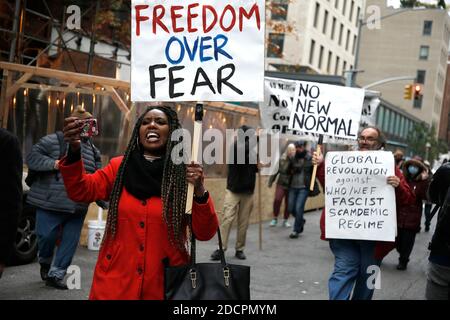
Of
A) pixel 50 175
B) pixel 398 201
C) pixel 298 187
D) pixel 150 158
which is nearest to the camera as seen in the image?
pixel 150 158

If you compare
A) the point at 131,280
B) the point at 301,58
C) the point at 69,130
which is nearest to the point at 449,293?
the point at 131,280

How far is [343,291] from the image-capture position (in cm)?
534

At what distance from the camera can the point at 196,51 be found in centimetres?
371

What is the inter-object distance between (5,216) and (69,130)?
532mm

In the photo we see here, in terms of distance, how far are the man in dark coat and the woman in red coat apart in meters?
2.98

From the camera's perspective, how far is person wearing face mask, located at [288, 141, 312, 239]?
12.0 m

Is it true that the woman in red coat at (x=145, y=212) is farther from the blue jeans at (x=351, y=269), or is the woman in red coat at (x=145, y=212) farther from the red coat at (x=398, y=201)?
the red coat at (x=398, y=201)

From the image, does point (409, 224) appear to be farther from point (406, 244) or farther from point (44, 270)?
point (44, 270)

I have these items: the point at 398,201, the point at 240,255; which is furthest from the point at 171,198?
the point at 240,255

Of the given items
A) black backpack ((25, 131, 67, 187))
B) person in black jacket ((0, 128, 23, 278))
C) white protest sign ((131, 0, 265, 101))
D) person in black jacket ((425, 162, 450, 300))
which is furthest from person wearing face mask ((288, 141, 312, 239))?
person in black jacket ((0, 128, 23, 278))

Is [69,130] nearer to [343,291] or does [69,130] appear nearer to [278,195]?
[343,291]

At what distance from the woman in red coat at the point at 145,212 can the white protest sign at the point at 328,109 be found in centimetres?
469

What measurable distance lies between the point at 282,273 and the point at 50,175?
11.4 feet

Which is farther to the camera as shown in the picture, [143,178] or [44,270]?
[44,270]
